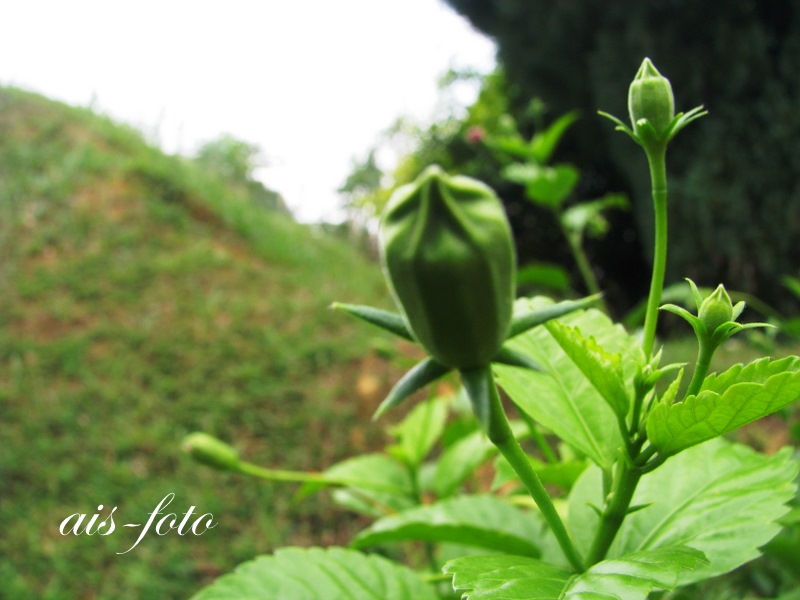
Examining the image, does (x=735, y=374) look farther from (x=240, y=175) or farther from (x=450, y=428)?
(x=240, y=175)

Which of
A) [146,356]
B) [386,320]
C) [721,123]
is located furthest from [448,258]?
[721,123]

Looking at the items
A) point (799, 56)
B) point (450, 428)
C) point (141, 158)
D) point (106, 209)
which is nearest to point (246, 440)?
point (450, 428)

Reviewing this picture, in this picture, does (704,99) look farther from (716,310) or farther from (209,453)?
(716,310)

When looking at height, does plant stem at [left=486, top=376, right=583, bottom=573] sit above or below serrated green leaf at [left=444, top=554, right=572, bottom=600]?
above

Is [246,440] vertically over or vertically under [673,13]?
under

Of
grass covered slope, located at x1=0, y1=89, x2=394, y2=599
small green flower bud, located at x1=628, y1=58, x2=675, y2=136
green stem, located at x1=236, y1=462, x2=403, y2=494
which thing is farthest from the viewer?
grass covered slope, located at x1=0, y1=89, x2=394, y2=599

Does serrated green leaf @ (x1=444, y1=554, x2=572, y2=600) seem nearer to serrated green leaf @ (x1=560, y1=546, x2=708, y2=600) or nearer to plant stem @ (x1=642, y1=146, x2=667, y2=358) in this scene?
serrated green leaf @ (x1=560, y1=546, x2=708, y2=600)

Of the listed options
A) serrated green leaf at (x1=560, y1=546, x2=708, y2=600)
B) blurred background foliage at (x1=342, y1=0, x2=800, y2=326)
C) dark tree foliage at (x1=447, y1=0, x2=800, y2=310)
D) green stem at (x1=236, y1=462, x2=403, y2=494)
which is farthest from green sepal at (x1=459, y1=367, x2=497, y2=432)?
dark tree foliage at (x1=447, y1=0, x2=800, y2=310)
